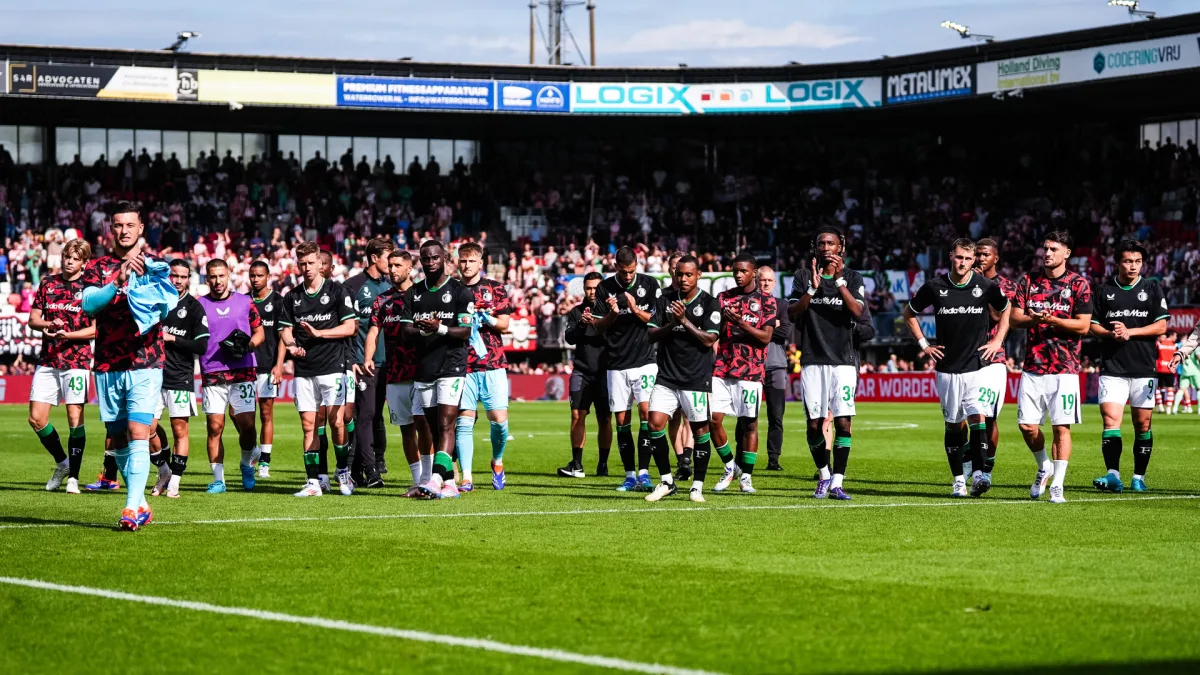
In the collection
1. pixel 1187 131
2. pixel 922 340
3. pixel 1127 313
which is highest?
pixel 1187 131

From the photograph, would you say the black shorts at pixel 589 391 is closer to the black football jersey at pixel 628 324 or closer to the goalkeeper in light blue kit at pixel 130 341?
the black football jersey at pixel 628 324

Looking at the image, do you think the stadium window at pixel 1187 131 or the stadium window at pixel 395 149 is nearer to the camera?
the stadium window at pixel 1187 131

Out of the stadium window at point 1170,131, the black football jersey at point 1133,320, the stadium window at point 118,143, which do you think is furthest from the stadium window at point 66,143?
the black football jersey at point 1133,320

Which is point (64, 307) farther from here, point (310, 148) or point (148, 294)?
point (310, 148)

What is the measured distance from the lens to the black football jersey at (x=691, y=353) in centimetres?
1448

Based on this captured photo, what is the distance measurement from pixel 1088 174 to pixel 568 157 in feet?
60.8

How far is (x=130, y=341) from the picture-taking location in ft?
39.1

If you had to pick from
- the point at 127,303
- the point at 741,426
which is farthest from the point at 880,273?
the point at 127,303

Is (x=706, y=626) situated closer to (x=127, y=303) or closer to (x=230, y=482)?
(x=127, y=303)

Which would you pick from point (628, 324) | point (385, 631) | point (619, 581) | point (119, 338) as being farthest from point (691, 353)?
point (385, 631)

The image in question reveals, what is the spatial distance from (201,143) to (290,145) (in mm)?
3101

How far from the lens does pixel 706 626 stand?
24.7 feet

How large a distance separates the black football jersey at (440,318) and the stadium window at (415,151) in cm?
4314

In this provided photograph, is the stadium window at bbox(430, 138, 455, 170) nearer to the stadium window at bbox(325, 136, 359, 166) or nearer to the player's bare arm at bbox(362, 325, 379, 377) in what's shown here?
the stadium window at bbox(325, 136, 359, 166)
